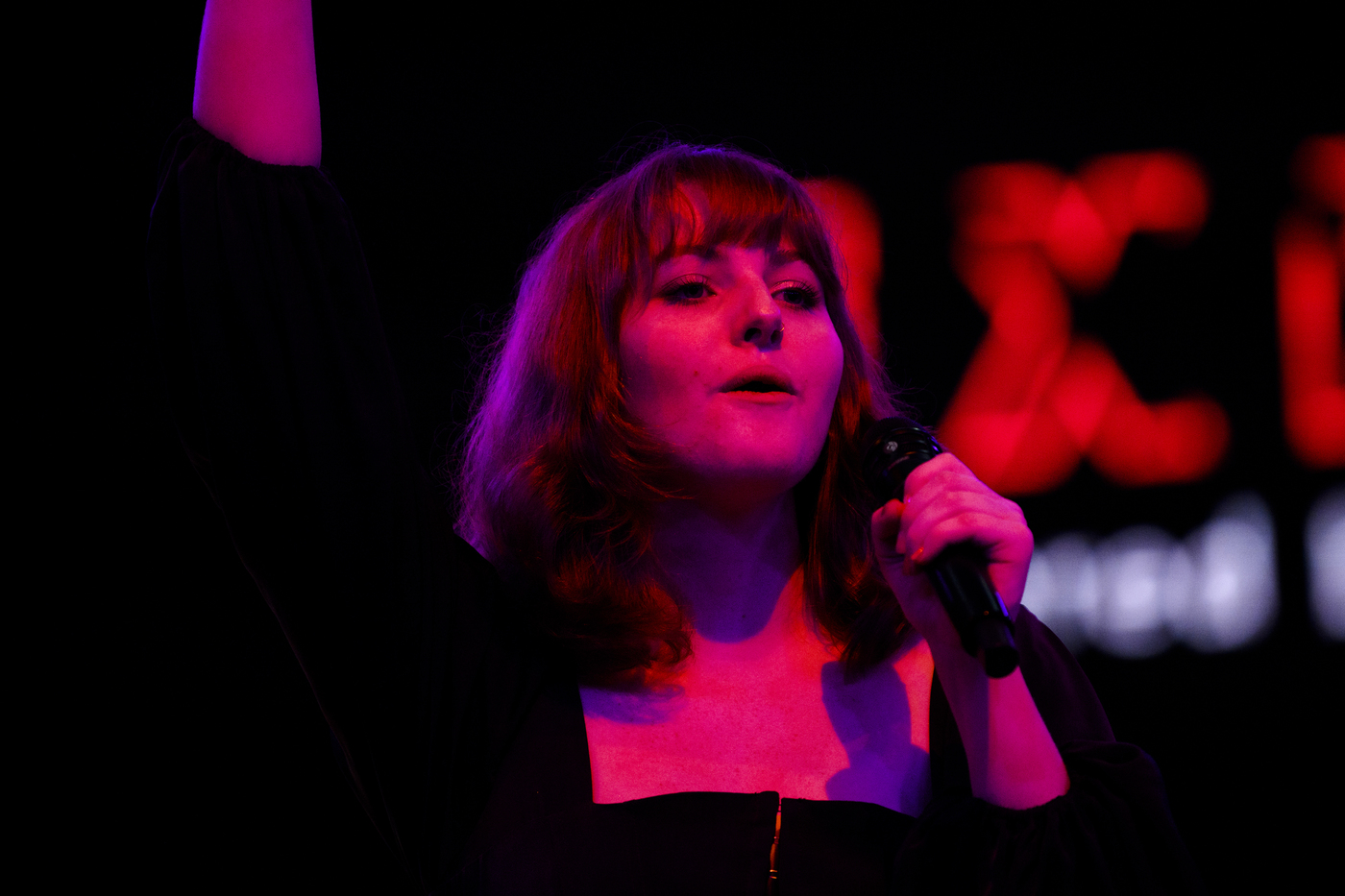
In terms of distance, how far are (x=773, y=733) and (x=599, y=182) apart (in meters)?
1.62

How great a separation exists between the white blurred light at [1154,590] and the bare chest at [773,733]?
4.61 ft

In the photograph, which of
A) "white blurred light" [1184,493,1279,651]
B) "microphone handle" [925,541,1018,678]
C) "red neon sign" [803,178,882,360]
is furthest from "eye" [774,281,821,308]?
"white blurred light" [1184,493,1279,651]

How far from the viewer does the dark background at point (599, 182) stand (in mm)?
1919

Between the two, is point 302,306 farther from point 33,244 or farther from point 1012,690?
point 33,244

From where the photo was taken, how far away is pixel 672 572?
1.22 meters

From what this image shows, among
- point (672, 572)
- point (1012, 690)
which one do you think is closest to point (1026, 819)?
point (1012, 690)

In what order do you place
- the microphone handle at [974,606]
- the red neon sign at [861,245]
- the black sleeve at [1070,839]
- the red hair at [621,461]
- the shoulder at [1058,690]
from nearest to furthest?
the microphone handle at [974,606] → the black sleeve at [1070,839] → the shoulder at [1058,690] → the red hair at [621,461] → the red neon sign at [861,245]

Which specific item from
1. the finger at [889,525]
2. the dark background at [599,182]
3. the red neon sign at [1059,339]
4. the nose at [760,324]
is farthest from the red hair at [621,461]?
the red neon sign at [1059,339]

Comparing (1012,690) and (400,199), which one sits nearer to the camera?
(1012,690)

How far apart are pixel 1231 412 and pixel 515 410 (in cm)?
200

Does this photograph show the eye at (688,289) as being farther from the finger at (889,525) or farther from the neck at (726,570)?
the finger at (889,525)

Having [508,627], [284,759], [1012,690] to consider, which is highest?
[1012,690]

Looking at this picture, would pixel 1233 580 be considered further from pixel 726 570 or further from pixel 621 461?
pixel 621 461

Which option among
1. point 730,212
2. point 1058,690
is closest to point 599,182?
point 730,212
